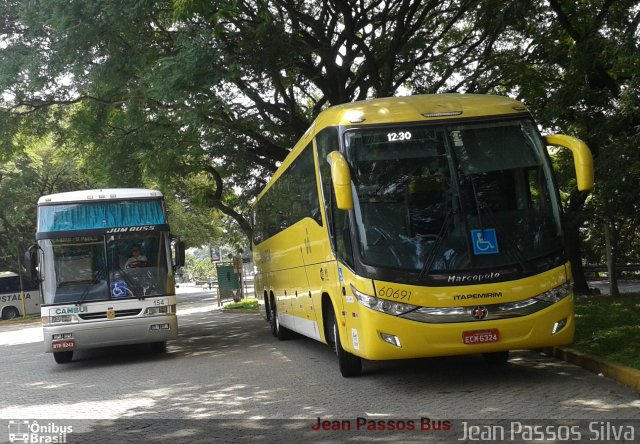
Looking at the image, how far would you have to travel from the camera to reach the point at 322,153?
975 cm

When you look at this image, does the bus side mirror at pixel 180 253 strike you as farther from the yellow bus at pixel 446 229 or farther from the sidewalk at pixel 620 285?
the sidewalk at pixel 620 285

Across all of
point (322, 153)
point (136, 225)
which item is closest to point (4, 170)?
point (136, 225)

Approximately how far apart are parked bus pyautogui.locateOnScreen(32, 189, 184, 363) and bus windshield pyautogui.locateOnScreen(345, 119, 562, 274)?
6.07 m

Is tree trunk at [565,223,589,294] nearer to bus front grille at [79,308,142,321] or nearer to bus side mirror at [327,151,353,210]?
bus front grille at [79,308,142,321]

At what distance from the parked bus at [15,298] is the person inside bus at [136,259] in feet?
102

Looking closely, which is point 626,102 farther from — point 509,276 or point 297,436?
point 297,436

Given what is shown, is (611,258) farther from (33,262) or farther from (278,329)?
(33,262)

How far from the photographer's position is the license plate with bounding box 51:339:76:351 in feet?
41.4

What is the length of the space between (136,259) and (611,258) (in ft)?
41.3

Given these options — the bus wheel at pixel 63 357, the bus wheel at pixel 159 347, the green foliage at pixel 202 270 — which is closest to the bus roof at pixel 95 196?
the bus wheel at pixel 63 357

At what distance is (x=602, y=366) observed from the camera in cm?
852

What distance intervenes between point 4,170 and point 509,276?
110 feet

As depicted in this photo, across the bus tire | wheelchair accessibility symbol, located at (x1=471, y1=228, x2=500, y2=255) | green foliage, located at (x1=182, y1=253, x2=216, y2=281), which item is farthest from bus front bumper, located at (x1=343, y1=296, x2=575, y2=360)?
green foliage, located at (x1=182, y1=253, x2=216, y2=281)
